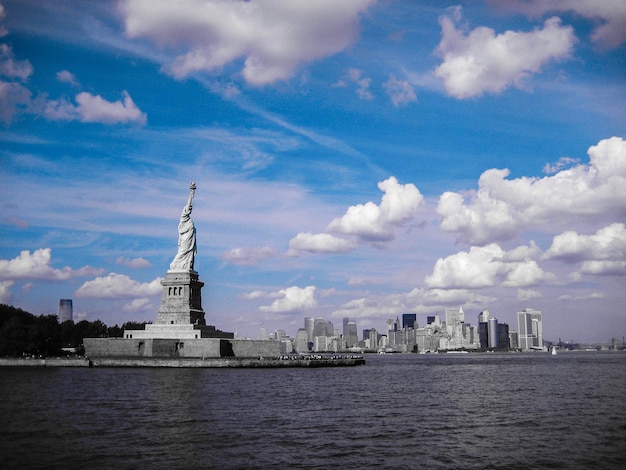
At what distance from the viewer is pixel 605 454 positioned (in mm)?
28703

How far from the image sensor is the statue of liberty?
9656 centimetres

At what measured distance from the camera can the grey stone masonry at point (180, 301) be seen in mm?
92562

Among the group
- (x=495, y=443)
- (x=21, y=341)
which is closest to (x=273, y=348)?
(x=21, y=341)

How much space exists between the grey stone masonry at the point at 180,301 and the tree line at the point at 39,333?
25.4 m

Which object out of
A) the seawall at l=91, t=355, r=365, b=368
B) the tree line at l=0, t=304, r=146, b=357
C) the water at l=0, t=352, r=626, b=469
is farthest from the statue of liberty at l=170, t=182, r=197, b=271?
the water at l=0, t=352, r=626, b=469

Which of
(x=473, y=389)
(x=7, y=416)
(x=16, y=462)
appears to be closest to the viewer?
(x=16, y=462)

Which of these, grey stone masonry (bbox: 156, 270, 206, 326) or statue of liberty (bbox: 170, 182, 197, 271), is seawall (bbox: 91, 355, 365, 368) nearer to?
grey stone masonry (bbox: 156, 270, 206, 326)

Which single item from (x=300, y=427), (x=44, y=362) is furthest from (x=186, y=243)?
(x=300, y=427)

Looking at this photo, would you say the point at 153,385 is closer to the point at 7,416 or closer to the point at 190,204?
the point at 7,416

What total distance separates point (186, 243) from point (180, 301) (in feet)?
31.3

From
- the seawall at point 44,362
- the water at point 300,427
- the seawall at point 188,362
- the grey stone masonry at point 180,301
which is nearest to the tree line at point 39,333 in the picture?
the seawall at point 44,362

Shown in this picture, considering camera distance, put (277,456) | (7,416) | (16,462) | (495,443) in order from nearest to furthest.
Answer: (16,462) < (277,456) < (495,443) < (7,416)

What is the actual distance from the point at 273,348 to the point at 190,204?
26.3 meters

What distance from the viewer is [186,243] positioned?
9794 cm
